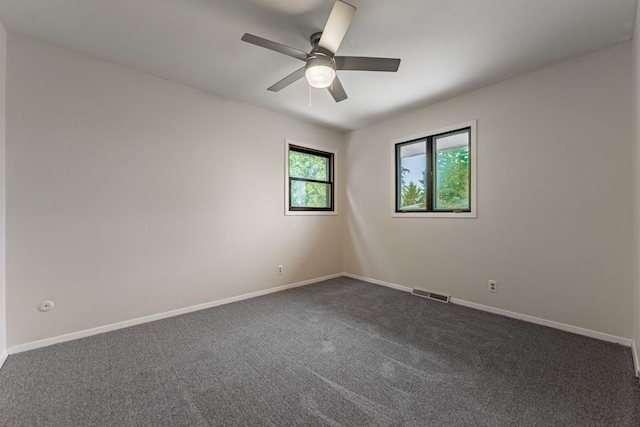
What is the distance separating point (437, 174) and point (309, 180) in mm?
1865

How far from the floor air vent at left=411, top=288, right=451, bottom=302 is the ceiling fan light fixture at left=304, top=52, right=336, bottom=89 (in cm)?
283

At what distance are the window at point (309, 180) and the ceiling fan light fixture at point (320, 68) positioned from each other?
6.46 ft

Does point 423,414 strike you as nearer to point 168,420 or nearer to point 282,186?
point 168,420

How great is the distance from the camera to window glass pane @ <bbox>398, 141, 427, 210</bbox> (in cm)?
368

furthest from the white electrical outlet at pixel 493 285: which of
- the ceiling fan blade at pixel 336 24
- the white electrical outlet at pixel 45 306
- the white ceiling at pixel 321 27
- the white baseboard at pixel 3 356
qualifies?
the white baseboard at pixel 3 356

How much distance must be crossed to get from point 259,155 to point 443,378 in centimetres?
310

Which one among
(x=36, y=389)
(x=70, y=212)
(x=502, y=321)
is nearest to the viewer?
(x=36, y=389)

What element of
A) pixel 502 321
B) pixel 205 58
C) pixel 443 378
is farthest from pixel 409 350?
pixel 205 58

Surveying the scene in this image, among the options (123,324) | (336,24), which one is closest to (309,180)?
(336,24)

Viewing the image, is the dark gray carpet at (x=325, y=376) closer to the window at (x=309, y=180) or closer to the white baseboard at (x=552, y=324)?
the white baseboard at (x=552, y=324)

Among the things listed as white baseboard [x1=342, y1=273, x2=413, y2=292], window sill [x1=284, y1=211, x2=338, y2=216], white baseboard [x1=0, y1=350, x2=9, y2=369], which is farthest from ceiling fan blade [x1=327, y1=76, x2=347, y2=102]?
white baseboard [x1=0, y1=350, x2=9, y2=369]

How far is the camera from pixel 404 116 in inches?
149

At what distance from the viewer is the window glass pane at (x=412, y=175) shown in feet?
12.1

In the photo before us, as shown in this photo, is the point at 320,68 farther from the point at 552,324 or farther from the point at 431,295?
the point at 552,324
